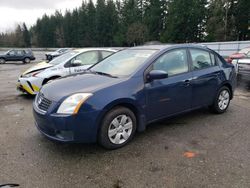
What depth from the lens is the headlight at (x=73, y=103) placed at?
9.75 feet

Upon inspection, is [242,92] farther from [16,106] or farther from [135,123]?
[16,106]

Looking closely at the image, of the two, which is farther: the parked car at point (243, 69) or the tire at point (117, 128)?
the parked car at point (243, 69)

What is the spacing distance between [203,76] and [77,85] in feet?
8.10

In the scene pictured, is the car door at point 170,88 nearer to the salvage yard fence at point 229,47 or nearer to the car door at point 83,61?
the car door at point 83,61

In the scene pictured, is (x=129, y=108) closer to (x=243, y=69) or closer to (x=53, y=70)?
(x=53, y=70)

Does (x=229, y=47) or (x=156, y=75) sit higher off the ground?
(x=229, y=47)

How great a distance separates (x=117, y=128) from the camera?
10.9ft

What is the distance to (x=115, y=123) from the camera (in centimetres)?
329

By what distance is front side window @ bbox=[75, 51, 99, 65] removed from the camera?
22.3ft

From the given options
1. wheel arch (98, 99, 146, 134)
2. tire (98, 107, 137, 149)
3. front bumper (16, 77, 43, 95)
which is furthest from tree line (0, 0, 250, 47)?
tire (98, 107, 137, 149)

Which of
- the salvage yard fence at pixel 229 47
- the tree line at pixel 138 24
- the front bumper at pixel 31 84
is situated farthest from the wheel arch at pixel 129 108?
the tree line at pixel 138 24

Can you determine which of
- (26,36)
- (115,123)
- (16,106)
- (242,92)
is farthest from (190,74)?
(26,36)

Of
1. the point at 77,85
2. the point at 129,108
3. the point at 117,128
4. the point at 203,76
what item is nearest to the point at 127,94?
the point at 129,108

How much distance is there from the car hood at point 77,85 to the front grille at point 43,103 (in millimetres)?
55
